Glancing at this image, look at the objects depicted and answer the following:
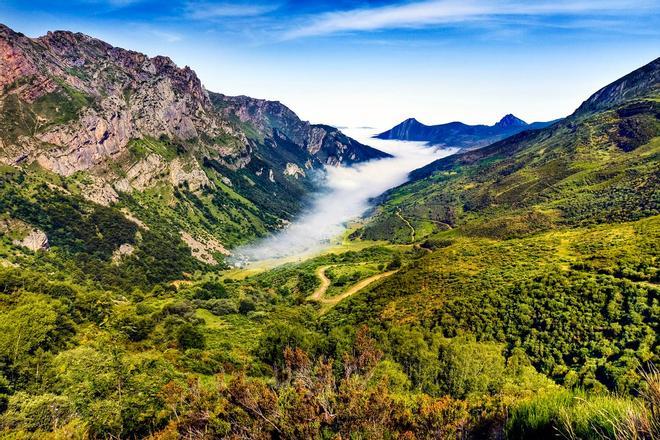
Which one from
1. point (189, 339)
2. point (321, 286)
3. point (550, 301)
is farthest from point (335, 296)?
point (550, 301)

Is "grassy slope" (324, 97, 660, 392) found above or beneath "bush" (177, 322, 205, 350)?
above

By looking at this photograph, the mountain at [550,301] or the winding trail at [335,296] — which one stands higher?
the mountain at [550,301]

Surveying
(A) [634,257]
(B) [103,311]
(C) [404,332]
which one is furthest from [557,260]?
(B) [103,311]

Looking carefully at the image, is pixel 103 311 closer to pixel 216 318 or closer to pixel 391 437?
pixel 216 318

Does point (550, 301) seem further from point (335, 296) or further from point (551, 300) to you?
point (335, 296)

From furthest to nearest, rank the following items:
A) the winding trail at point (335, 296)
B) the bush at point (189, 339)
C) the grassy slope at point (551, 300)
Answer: the winding trail at point (335, 296) < the bush at point (189, 339) < the grassy slope at point (551, 300)

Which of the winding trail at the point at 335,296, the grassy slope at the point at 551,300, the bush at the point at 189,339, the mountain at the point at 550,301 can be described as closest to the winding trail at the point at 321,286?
the winding trail at the point at 335,296

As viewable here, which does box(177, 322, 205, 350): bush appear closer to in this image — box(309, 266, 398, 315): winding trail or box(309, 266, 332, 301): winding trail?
box(309, 266, 398, 315): winding trail

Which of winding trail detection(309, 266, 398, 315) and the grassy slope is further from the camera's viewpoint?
winding trail detection(309, 266, 398, 315)

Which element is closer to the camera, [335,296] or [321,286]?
[335,296]

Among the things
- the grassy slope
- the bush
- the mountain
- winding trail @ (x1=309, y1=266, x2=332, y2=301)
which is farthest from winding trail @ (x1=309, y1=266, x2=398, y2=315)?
the bush

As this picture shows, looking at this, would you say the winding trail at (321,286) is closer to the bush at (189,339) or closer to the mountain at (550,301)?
the mountain at (550,301)

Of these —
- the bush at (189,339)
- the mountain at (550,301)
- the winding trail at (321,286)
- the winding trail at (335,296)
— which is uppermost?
the mountain at (550,301)

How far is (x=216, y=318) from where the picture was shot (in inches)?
3964
